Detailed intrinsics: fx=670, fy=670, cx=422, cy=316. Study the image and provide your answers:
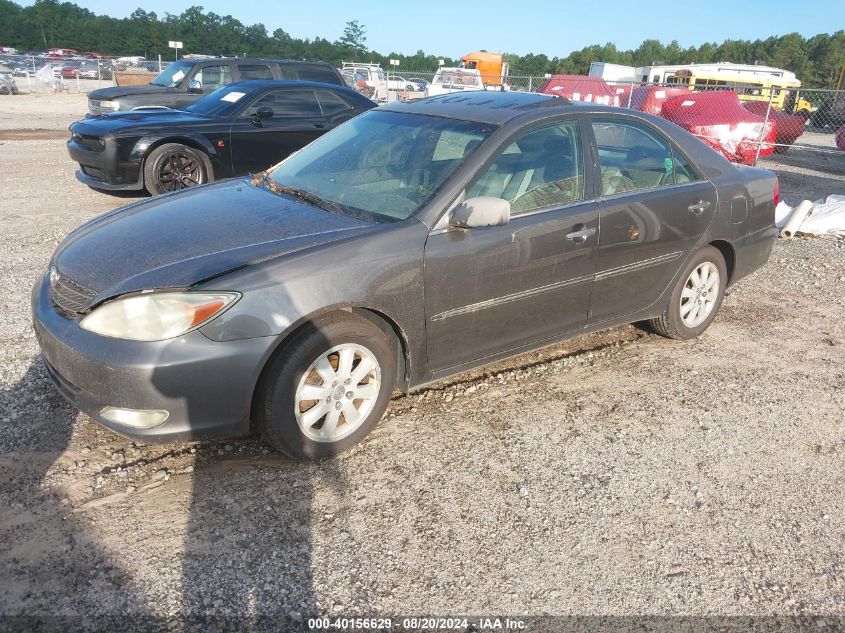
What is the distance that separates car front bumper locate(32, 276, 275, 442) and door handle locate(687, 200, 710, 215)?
9.82 feet

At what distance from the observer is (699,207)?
4.48 metres

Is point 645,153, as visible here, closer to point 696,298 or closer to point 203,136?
point 696,298

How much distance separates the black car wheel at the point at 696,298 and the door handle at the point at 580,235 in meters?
1.07

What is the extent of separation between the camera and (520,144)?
12.3ft

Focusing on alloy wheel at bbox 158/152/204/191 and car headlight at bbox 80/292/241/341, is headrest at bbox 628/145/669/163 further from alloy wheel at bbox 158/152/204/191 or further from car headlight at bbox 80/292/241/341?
alloy wheel at bbox 158/152/204/191

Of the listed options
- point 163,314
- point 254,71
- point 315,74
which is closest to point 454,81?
point 315,74

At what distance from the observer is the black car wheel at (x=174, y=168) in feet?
26.4

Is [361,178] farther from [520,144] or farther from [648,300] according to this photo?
[648,300]

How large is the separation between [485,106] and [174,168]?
5389 mm

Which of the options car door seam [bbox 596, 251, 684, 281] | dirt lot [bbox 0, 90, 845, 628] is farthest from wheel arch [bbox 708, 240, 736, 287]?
dirt lot [bbox 0, 90, 845, 628]

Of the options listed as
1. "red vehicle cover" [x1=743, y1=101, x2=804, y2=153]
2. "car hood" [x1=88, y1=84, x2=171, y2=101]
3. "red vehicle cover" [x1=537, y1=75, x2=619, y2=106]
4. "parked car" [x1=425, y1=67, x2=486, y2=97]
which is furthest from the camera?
"parked car" [x1=425, y1=67, x2=486, y2=97]

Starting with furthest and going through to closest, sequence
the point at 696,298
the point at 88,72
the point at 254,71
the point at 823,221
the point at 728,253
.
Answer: the point at 88,72 → the point at 254,71 → the point at 823,221 → the point at 728,253 → the point at 696,298

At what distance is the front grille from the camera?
9.80 feet

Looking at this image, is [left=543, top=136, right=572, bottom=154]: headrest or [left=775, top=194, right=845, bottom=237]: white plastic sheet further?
[left=775, top=194, right=845, bottom=237]: white plastic sheet
